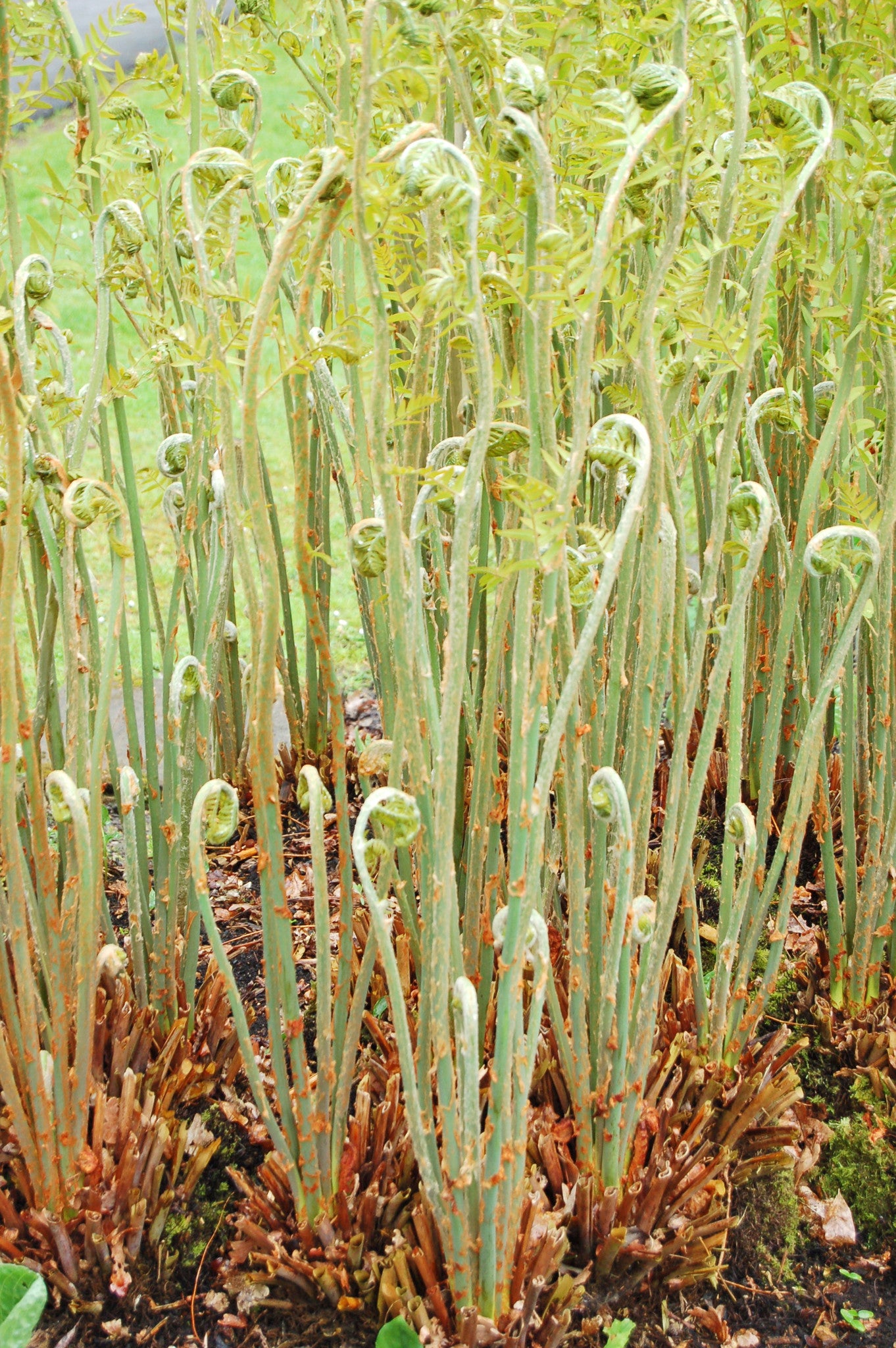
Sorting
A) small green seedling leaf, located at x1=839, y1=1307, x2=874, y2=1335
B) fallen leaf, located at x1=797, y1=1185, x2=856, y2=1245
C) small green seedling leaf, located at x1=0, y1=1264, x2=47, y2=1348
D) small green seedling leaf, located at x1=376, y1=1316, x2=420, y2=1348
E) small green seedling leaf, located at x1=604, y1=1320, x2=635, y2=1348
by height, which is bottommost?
small green seedling leaf, located at x1=839, y1=1307, x2=874, y2=1335

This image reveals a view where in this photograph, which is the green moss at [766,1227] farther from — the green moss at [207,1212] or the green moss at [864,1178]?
the green moss at [207,1212]

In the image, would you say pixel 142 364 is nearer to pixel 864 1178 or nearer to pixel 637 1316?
pixel 637 1316

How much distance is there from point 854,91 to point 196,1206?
69.7 inches

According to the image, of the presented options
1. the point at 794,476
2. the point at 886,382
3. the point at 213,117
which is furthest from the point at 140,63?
the point at 794,476

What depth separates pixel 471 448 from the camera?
3.25ft

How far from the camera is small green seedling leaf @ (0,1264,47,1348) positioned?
3.77ft

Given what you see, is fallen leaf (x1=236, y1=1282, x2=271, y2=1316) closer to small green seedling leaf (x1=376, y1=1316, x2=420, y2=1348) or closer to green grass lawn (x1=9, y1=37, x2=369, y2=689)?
small green seedling leaf (x1=376, y1=1316, x2=420, y2=1348)

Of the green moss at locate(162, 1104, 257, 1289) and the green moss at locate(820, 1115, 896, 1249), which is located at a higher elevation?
the green moss at locate(162, 1104, 257, 1289)

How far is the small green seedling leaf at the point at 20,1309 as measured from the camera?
3.77 ft

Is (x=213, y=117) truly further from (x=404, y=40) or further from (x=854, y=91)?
(x=854, y=91)

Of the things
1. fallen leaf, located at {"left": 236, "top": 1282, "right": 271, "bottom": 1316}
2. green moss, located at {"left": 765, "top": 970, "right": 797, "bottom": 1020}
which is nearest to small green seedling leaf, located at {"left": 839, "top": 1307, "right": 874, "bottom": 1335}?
green moss, located at {"left": 765, "top": 970, "right": 797, "bottom": 1020}

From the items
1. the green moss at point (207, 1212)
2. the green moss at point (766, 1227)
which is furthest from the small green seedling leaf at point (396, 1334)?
the green moss at point (766, 1227)

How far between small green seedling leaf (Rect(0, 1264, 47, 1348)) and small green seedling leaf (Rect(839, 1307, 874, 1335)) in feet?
3.31

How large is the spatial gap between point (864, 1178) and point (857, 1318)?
0.22m
